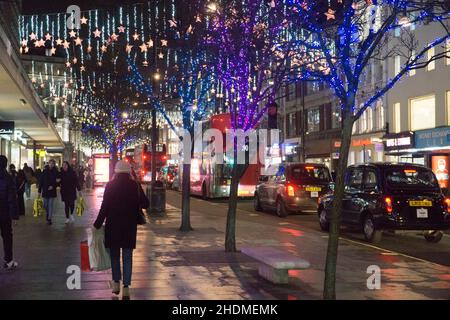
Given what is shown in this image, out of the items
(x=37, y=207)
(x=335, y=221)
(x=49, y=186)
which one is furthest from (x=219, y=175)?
(x=335, y=221)

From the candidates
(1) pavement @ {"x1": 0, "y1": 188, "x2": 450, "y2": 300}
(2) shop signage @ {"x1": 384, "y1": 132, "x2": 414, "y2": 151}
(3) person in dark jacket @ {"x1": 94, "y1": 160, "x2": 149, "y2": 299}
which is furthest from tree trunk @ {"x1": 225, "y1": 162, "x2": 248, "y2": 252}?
(2) shop signage @ {"x1": 384, "y1": 132, "x2": 414, "y2": 151}

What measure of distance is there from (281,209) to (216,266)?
12.1 m

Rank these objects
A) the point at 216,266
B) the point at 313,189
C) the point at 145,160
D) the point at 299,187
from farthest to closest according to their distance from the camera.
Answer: the point at 145,160 → the point at 299,187 → the point at 313,189 → the point at 216,266

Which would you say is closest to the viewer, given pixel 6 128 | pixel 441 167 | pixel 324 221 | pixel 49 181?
pixel 324 221

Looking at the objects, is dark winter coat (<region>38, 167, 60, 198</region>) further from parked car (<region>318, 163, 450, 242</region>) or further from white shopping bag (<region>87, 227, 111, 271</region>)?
white shopping bag (<region>87, 227, 111, 271</region>)

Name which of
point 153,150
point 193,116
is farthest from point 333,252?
point 153,150

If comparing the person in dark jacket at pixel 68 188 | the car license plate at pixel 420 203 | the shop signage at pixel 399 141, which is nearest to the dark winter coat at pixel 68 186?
the person in dark jacket at pixel 68 188

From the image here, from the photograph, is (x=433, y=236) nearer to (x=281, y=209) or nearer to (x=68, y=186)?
(x=281, y=209)

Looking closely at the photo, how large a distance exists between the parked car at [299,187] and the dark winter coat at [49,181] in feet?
26.6

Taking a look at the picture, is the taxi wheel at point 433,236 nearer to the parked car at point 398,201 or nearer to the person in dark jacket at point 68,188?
the parked car at point 398,201

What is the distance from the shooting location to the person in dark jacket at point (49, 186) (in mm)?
17859

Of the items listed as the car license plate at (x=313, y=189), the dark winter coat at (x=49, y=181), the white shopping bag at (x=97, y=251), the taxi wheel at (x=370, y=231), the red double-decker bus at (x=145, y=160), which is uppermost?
the red double-decker bus at (x=145, y=160)

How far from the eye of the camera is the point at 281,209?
878 inches

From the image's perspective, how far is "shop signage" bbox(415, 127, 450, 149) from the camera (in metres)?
32.4
